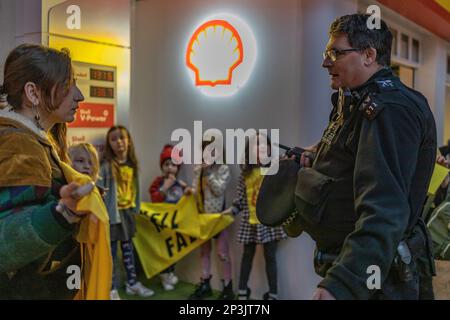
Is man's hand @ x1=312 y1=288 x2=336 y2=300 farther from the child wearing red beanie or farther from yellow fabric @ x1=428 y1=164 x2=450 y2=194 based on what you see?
the child wearing red beanie

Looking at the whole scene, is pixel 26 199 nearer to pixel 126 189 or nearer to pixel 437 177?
pixel 437 177

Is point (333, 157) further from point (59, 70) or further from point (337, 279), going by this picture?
point (59, 70)

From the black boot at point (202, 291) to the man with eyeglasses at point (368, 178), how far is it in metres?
2.38

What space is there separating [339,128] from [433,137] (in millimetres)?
262

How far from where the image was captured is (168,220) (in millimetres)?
4082

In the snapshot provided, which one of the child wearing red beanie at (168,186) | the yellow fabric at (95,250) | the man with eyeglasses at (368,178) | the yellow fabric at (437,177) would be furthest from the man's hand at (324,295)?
the child wearing red beanie at (168,186)

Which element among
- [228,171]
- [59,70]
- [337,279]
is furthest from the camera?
[228,171]

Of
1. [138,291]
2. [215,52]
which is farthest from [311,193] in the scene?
[138,291]

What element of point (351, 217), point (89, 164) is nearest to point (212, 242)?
point (89, 164)

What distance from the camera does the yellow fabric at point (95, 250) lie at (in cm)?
133

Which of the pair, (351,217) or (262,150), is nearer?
(351,217)

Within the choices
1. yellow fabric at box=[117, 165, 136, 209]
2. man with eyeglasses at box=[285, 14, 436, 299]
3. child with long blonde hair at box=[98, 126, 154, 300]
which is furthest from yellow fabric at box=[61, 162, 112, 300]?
yellow fabric at box=[117, 165, 136, 209]

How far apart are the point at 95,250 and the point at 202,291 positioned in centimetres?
265

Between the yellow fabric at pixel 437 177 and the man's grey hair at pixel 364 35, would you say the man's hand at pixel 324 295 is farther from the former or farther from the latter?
the yellow fabric at pixel 437 177
